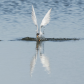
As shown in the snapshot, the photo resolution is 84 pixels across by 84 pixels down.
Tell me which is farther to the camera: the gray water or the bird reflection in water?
the bird reflection in water

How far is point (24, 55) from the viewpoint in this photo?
14.5m

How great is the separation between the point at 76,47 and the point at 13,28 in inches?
319

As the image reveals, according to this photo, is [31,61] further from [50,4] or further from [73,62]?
[50,4]

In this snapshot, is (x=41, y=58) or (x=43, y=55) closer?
(x=41, y=58)

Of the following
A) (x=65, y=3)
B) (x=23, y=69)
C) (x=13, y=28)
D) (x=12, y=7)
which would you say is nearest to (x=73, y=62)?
(x=23, y=69)

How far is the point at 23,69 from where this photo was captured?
11.9 meters

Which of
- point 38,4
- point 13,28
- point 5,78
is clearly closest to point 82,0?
point 38,4

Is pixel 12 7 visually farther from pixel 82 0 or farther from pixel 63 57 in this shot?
pixel 63 57

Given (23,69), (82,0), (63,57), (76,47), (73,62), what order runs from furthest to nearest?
(82,0)
(76,47)
(63,57)
(73,62)
(23,69)

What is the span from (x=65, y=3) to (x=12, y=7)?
653 centimetres

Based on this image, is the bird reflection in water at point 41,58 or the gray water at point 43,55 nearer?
the gray water at point 43,55

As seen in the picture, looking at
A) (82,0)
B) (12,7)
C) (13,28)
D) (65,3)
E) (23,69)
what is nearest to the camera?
(23,69)

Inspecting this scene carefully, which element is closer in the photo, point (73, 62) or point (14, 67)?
point (14, 67)

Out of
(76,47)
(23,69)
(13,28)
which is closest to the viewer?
(23,69)
